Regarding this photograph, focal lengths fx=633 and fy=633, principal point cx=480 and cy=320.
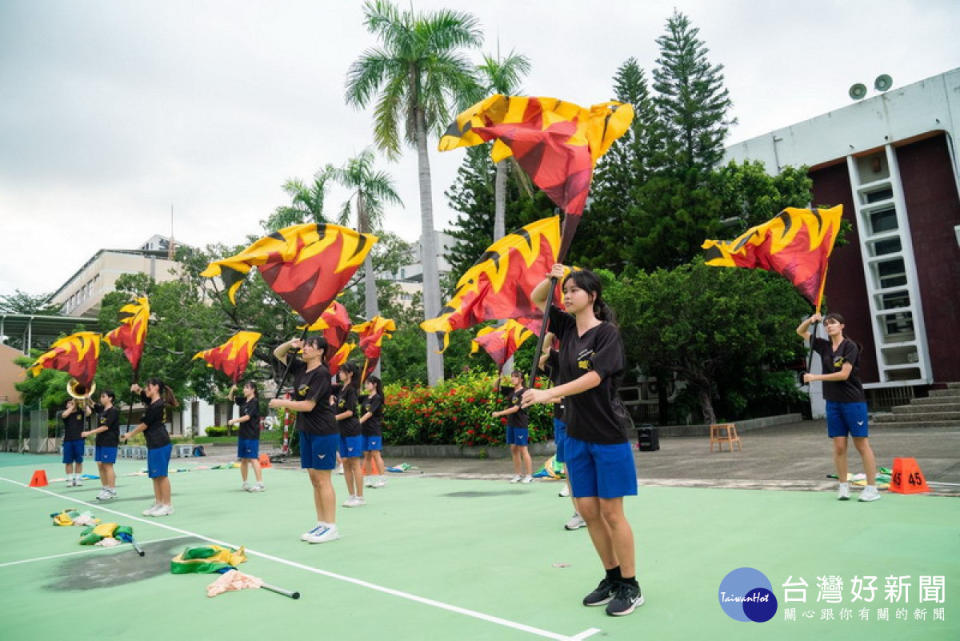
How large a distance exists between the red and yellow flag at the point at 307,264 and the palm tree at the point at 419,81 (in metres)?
11.4

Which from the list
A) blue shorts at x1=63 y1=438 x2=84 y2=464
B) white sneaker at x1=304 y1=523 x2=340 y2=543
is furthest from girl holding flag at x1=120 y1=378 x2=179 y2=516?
blue shorts at x1=63 y1=438 x2=84 y2=464

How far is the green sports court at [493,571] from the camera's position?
129 inches

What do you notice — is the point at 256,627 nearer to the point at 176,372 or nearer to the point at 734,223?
the point at 734,223

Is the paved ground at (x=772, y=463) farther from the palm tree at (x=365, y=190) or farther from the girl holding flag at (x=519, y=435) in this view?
Result: the palm tree at (x=365, y=190)

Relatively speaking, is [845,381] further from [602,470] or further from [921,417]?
[921,417]

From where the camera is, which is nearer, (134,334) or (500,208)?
(134,334)

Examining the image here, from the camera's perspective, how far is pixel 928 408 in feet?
59.2

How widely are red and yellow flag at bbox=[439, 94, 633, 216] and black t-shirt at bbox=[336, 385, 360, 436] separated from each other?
4194 millimetres

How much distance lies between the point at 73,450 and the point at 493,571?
11.2 metres

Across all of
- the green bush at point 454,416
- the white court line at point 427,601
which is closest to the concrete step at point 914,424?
the green bush at point 454,416

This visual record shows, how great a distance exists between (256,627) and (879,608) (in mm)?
3306

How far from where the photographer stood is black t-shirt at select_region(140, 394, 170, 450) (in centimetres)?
772

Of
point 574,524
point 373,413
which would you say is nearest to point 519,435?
point 373,413

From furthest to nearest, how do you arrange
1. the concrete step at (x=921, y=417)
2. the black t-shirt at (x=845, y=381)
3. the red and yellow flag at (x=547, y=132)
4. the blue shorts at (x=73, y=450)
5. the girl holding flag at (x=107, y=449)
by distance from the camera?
the concrete step at (x=921, y=417)
the blue shorts at (x=73, y=450)
the girl holding flag at (x=107, y=449)
the black t-shirt at (x=845, y=381)
the red and yellow flag at (x=547, y=132)
